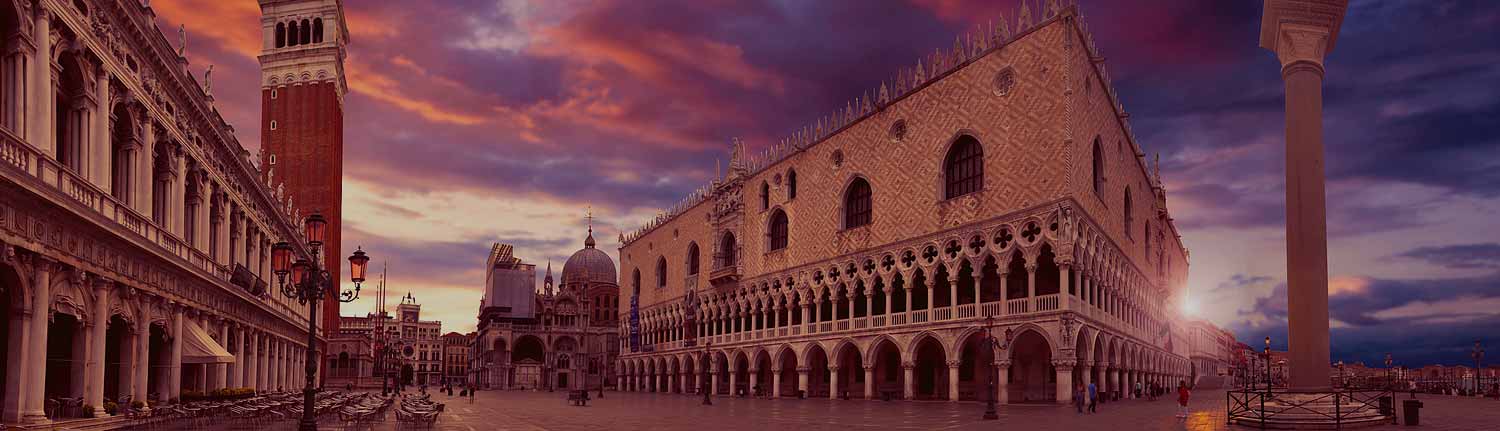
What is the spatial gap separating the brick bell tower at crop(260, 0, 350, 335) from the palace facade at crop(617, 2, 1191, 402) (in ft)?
84.0

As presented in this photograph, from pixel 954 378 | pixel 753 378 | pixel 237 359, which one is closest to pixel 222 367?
pixel 237 359

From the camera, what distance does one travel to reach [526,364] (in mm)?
96812

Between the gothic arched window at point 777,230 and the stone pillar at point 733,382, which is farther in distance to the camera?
the stone pillar at point 733,382

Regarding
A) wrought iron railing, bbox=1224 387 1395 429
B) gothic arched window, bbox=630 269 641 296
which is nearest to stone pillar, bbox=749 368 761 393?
gothic arched window, bbox=630 269 641 296

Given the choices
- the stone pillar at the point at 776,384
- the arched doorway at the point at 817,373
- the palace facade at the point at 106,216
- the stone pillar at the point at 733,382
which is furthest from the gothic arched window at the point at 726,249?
the palace facade at the point at 106,216

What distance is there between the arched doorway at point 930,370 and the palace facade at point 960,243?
68 millimetres

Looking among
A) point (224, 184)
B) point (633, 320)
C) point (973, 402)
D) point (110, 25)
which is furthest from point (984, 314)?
point (633, 320)

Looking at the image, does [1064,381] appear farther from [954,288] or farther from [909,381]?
[909,381]

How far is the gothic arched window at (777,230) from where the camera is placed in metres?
56.4

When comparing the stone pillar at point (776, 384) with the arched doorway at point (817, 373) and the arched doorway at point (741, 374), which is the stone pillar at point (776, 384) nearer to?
the arched doorway at point (817, 373)

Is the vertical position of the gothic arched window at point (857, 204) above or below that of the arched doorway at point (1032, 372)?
above

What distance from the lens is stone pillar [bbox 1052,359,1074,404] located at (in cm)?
3556

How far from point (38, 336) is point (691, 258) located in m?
54.5

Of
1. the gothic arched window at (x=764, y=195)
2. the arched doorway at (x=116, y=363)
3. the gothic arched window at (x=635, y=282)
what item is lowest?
the arched doorway at (x=116, y=363)
